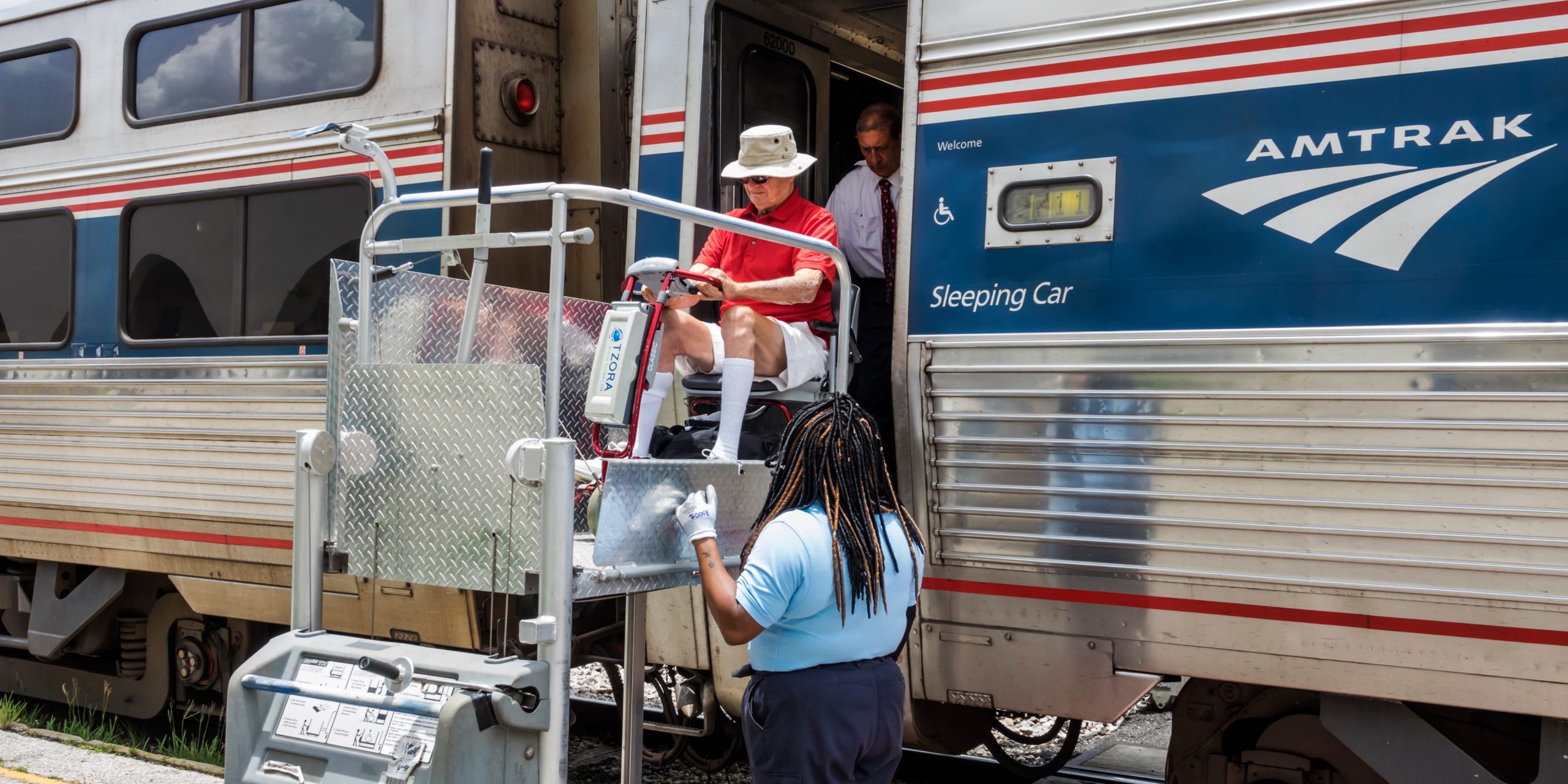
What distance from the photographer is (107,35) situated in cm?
628

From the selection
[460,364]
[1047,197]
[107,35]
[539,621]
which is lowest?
[539,621]

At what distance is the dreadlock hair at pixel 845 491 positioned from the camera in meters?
3.01

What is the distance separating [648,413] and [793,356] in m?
0.50

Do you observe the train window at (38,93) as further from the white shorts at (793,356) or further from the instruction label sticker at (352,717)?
the instruction label sticker at (352,717)

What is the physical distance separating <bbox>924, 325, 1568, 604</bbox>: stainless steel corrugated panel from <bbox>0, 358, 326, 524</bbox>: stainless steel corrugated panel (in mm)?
2694

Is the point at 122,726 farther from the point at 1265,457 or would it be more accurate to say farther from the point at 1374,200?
the point at 1374,200

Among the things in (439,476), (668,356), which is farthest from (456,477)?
(668,356)

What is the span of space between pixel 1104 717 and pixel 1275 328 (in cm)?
124

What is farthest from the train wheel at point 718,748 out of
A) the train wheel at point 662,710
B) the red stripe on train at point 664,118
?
the red stripe on train at point 664,118

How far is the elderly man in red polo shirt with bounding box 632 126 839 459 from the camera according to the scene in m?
3.94

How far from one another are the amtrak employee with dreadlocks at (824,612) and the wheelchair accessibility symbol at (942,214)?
1.23 m

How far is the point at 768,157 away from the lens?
14.5 ft

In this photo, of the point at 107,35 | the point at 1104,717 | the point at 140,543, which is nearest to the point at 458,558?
the point at 1104,717

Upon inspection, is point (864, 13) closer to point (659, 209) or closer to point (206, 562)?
point (659, 209)
